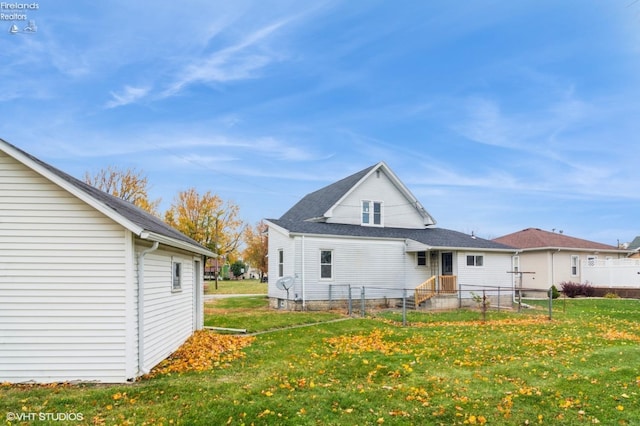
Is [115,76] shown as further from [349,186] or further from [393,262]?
[393,262]

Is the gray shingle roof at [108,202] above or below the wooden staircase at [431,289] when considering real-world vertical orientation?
above

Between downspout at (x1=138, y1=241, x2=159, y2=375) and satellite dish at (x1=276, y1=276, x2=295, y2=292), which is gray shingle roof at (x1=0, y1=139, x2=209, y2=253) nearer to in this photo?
downspout at (x1=138, y1=241, x2=159, y2=375)

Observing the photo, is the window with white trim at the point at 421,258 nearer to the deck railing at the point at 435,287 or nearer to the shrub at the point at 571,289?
the deck railing at the point at 435,287

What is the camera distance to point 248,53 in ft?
59.5

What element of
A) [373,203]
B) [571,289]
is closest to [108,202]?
[373,203]

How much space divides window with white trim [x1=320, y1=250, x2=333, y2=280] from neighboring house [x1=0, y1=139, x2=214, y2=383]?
12.9m

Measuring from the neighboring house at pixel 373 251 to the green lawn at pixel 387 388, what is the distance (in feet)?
27.4

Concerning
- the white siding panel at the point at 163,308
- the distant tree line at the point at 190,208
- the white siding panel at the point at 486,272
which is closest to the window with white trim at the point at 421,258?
the white siding panel at the point at 486,272

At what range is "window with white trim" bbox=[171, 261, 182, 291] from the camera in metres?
10.0

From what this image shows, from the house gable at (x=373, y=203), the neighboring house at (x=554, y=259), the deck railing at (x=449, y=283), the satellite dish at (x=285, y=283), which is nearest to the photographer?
the satellite dish at (x=285, y=283)

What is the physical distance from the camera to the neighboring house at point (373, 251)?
19703mm

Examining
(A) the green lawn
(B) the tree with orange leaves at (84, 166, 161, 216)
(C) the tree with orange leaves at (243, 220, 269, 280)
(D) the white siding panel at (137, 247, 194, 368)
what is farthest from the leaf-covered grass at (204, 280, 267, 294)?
(A) the green lawn

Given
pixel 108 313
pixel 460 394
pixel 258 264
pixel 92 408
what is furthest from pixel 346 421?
pixel 258 264

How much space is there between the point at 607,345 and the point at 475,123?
15876mm
